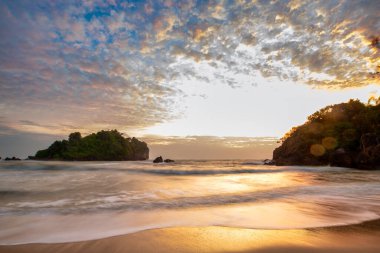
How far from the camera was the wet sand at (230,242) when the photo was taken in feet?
8.36

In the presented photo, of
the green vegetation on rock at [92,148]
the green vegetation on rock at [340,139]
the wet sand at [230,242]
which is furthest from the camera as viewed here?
the green vegetation on rock at [92,148]

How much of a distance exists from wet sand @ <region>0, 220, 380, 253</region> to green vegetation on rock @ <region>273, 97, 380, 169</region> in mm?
33304

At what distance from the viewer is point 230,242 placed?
2.77m

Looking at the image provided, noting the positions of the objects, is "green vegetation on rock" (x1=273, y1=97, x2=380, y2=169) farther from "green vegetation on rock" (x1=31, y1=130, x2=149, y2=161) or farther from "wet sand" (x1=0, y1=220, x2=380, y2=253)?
"green vegetation on rock" (x1=31, y1=130, x2=149, y2=161)

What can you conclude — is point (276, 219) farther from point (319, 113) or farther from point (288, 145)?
point (319, 113)

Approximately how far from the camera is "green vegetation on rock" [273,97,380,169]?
32.5 metres

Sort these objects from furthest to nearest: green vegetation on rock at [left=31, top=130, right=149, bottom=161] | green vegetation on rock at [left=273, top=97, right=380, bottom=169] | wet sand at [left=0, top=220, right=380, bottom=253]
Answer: green vegetation on rock at [left=31, top=130, right=149, bottom=161], green vegetation on rock at [left=273, top=97, right=380, bottom=169], wet sand at [left=0, top=220, right=380, bottom=253]

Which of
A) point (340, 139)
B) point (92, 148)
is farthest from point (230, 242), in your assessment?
point (92, 148)

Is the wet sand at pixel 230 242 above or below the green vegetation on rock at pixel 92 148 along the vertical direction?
below

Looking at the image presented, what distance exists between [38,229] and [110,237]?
1.40 metres

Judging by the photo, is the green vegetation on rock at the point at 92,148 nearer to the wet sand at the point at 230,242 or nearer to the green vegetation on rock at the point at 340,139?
the green vegetation on rock at the point at 340,139

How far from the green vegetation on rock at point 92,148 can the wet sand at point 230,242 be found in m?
89.7

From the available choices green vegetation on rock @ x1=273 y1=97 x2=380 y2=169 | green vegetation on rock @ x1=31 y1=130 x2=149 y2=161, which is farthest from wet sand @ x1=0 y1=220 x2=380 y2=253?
green vegetation on rock @ x1=31 y1=130 x2=149 y2=161

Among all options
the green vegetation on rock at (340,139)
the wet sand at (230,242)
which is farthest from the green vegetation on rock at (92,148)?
the wet sand at (230,242)
